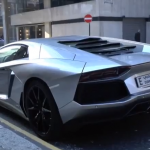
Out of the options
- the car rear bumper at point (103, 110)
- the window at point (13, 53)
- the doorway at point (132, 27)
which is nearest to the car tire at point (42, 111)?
the car rear bumper at point (103, 110)

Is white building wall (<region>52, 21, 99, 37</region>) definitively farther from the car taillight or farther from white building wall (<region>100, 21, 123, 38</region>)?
the car taillight

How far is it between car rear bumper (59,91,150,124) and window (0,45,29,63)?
1.39m

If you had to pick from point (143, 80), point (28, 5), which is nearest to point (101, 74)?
point (143, 80)

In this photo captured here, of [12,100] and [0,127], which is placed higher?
[12,100]

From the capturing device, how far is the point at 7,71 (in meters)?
4.57

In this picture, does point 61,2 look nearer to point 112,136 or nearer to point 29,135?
point 29,135

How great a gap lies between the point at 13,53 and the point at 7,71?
1.37 ft

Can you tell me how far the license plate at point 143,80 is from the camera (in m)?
3.55

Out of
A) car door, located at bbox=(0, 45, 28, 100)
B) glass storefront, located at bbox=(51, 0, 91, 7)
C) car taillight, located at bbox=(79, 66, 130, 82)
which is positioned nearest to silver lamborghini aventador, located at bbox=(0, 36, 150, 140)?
car taillight, located at bbox=(79, 66, 130, 82)

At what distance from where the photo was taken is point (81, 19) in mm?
22172

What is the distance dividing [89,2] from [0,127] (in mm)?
17975

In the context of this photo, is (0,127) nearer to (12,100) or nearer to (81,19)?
(12,100)

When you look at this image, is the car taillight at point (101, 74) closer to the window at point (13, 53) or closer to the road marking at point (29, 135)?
the road marking at point (29, 135)

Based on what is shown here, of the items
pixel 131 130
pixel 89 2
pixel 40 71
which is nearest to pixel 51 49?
pixel 40 71
